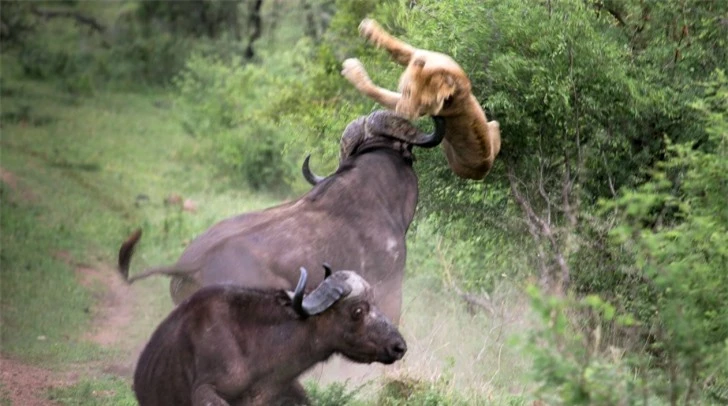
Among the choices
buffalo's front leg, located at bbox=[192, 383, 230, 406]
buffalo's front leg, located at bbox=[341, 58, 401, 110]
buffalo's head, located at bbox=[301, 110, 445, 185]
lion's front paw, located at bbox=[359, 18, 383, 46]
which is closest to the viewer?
buffalo's front leg, located at bbox=[192, 383, 230, 406]

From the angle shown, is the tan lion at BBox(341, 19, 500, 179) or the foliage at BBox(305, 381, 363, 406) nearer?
the tan lion at BBox(341, 19, 500, 179)

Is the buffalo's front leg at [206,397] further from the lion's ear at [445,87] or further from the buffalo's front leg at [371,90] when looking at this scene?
the buffalo's front leg at [371,90]

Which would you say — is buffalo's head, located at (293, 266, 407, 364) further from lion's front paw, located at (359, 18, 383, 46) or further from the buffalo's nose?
lion's front paw, located at (359, 18, 383, 46)

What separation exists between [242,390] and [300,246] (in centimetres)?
123

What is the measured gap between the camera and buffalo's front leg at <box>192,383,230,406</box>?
285 inches

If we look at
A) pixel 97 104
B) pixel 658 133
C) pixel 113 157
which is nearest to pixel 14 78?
pixel 97 104

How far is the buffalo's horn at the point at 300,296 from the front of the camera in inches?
291

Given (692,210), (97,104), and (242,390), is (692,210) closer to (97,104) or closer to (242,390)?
(242,390)

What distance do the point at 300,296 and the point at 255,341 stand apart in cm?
38

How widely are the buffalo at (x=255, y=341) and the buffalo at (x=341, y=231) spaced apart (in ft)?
1.79

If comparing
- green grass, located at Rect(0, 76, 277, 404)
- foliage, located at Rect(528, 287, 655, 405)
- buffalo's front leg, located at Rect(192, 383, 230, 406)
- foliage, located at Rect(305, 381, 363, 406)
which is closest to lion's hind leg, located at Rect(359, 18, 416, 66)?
foliage, located at Rect(305, 381, 363, 406)

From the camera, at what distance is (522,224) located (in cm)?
978

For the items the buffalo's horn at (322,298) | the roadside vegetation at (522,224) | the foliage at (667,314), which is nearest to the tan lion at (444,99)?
the roadside vegetation at (522,224)

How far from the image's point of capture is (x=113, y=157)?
2127 centimetres
